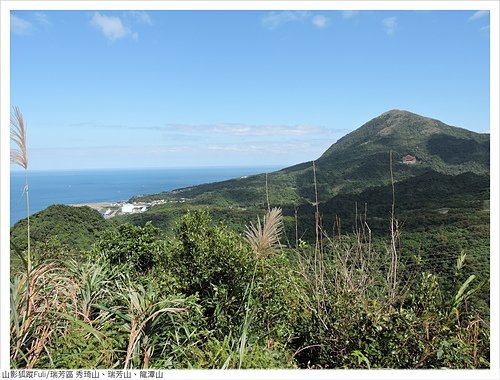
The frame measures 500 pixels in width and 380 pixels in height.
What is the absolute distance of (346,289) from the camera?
214 centimetres

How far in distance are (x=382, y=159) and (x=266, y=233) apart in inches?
944

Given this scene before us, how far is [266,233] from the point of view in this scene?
7.48 ft

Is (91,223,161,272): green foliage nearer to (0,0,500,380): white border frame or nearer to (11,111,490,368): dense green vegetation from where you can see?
(11,111,490,368): dense green vegetation

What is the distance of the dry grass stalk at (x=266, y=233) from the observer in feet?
7.34

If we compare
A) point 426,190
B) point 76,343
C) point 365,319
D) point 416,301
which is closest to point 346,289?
point 365,319

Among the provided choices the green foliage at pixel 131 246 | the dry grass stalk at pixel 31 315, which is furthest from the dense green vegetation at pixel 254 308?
the green foliage at pixel 131 246

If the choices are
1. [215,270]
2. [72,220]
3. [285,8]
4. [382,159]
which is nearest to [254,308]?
[215,270]

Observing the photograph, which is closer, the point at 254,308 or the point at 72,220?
the point at 254,308

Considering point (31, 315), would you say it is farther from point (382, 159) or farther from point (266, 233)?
point (382, 159)

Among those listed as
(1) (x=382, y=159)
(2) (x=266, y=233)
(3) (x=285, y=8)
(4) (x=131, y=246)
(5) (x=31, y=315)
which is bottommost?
(4) (x=131, y=246)

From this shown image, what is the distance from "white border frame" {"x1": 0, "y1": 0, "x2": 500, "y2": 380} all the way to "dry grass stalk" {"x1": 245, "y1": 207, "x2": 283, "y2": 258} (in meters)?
0.83

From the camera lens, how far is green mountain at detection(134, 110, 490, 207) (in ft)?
→ 63.6

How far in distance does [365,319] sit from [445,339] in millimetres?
411

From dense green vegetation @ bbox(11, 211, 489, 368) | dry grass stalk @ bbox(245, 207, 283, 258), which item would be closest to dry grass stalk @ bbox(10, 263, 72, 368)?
dense green vegetation @ bbox(11, 211, 489, 368)
